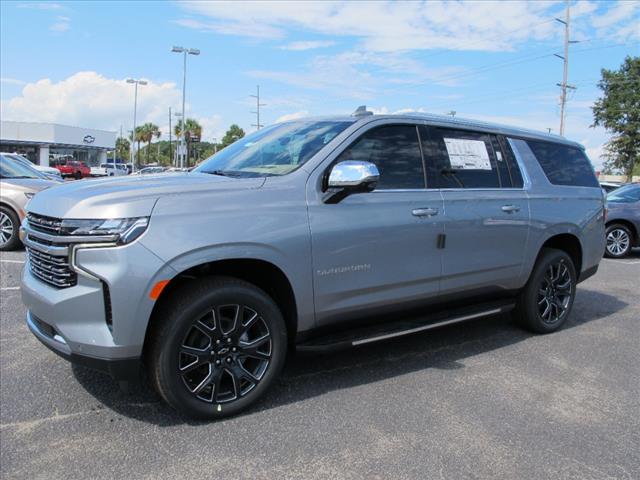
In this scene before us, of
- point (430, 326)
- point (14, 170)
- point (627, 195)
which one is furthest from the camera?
point (627, 195)

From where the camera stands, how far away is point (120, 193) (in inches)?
117

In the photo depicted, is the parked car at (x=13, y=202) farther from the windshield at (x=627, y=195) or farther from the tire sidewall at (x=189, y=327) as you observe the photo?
the windshield at (x=627, y=195)

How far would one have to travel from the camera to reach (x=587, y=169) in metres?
5.63

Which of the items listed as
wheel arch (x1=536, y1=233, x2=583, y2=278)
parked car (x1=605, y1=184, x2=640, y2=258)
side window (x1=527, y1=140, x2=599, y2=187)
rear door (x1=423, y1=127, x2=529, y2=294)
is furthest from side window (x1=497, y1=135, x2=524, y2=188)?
parked car (x1=605, y1=184, x2=640, y2=258)

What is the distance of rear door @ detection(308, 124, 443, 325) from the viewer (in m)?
3.49

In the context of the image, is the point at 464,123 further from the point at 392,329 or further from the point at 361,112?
the point at 392,329

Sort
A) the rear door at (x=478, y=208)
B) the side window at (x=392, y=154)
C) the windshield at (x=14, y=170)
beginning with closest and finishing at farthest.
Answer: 1. the side window at (x=392, y=154)
2. the rear door at (x=478, y=208)
3. the windshield at (x=14, y=170)

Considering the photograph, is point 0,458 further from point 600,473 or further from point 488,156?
point 488,156

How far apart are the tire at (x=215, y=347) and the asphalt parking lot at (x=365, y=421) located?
0.17 metres

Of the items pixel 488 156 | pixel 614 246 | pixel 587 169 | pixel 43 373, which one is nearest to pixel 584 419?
pixel 488 156

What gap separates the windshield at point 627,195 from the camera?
10883 millimetres

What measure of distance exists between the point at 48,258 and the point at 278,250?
130 cm

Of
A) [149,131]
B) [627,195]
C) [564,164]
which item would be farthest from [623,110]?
[149,131]

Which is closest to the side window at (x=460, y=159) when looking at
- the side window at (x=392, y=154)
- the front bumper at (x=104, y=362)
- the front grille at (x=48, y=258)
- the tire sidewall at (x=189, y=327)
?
the side window at (x=392, y=154)
